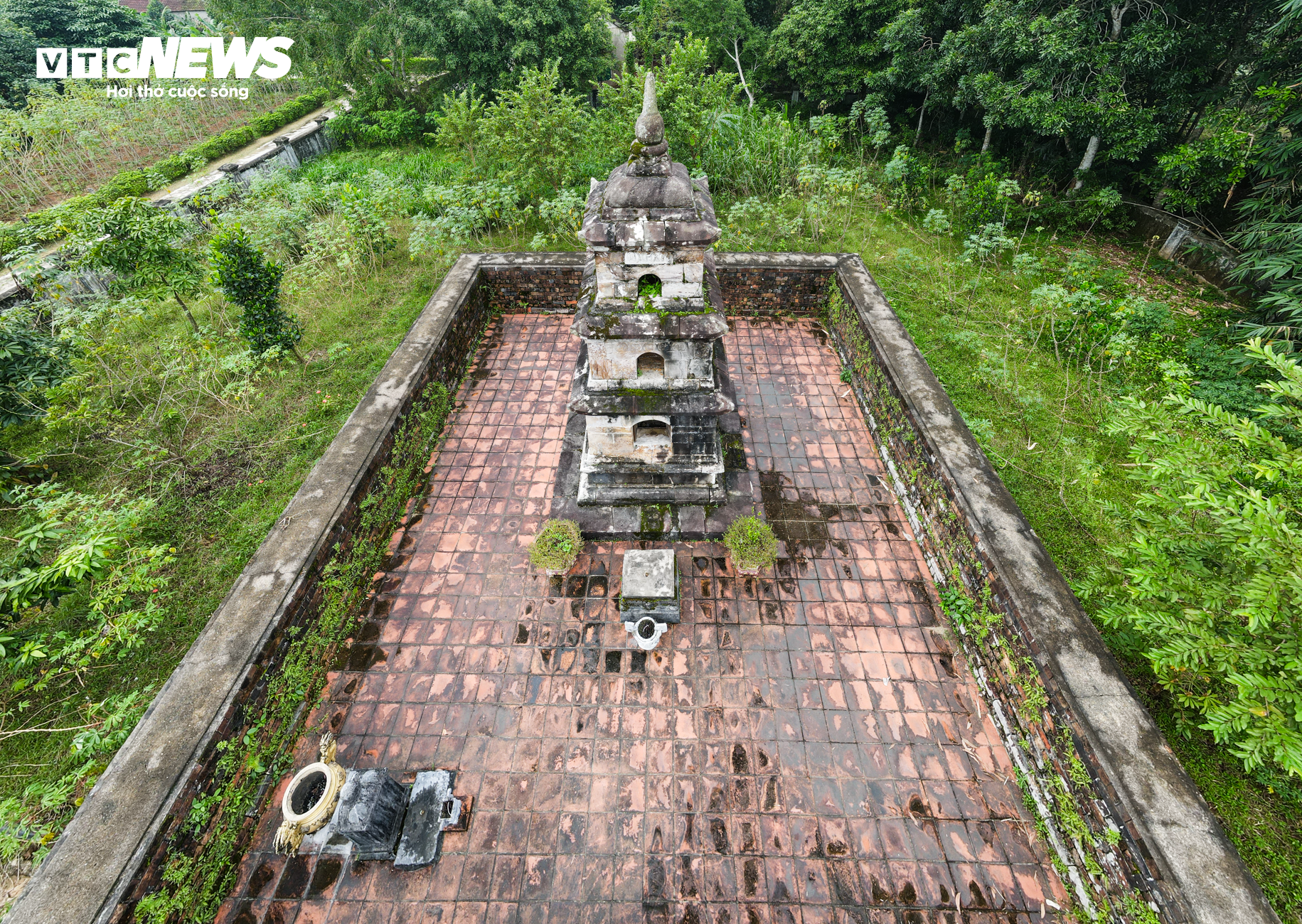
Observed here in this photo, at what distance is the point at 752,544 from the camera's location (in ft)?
21.4

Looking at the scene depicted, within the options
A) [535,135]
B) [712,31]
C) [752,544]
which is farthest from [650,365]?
[712,31]

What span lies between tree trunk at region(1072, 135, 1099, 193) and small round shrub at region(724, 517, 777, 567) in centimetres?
1354

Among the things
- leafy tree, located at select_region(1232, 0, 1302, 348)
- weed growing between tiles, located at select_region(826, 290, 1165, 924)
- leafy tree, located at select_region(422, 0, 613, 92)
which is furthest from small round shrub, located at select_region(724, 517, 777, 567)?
leafy tree, located at select_region(422, 0, 613, 92)

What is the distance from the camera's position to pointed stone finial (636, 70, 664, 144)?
18.2 ft

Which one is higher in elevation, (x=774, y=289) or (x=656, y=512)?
(x=774, y=289)

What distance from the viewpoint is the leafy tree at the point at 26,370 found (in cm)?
795

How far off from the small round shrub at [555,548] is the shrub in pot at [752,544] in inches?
75.9

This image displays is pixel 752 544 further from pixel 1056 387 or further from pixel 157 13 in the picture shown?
pixel 157 13

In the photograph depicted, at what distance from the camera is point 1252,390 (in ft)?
27.1

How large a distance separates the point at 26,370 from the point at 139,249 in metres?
2.58

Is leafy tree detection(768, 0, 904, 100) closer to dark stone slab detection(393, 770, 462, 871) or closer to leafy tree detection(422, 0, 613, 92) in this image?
leafy tree detection(422, 0, 613, 92)

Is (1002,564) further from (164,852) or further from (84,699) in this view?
(84,699)

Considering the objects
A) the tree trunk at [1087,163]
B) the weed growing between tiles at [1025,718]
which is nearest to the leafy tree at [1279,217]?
the tree trunk at [1087,163]

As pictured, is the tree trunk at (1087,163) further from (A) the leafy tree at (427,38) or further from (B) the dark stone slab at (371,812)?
(B) the dark stone slab at (371,812)
